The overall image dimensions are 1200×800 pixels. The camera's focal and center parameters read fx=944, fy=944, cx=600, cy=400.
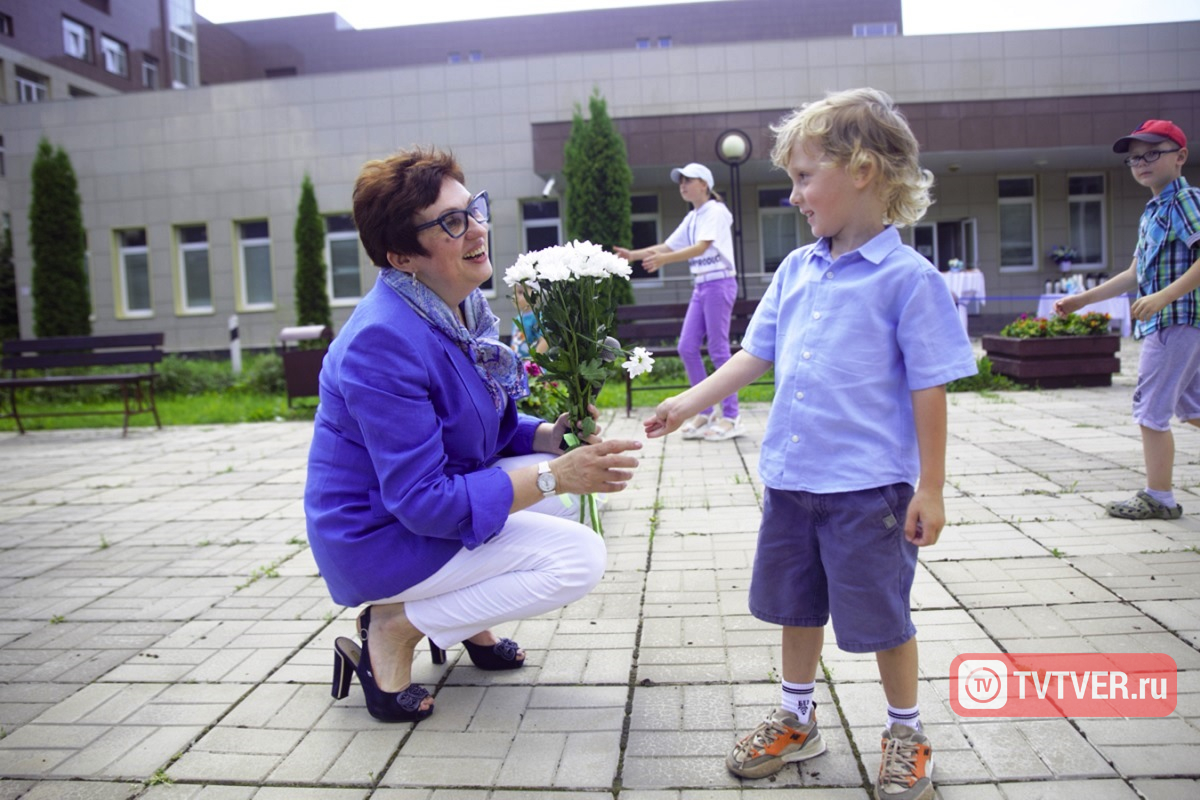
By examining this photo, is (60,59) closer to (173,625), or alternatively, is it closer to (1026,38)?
(1026,38)

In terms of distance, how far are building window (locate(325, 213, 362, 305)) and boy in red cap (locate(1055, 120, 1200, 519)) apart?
68.6ft

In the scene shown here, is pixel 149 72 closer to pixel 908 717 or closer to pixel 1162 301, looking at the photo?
pixel 1162 301

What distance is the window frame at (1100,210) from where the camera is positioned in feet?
78.9

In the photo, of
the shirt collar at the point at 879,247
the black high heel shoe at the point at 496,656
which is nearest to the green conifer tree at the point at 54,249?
the black high heel shoe at the point at 496,656

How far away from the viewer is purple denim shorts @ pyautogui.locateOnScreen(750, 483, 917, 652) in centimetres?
220

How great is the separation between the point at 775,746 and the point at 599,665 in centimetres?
88

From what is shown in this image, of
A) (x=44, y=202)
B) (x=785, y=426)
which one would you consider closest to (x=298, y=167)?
(x=44, y=202)

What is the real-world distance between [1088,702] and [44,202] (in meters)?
21.4

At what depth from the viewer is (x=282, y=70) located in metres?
45.6

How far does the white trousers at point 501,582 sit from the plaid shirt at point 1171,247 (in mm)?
3257

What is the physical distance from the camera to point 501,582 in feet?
9.02

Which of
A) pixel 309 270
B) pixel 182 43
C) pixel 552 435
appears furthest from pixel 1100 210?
pixel 182 43

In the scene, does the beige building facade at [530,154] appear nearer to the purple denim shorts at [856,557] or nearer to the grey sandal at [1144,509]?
the grey sandal at [1144,509]

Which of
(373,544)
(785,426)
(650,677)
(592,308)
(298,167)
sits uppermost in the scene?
(298,167)
